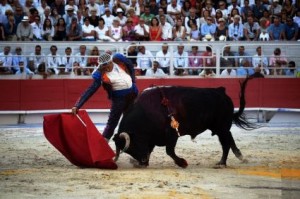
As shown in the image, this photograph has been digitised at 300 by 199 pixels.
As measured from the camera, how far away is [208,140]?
13258 millimetres

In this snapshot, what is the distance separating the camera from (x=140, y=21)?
17.2m

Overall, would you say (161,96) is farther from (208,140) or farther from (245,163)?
(208,140)

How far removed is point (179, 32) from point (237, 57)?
159cm

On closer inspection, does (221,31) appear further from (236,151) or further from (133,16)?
(236,151)

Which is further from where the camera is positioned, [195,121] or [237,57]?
[237,57]

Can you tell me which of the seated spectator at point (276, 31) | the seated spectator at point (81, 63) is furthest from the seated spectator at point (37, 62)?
the seated spectator at point (276, 31)

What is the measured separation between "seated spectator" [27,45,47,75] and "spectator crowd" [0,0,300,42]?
61 centimetres

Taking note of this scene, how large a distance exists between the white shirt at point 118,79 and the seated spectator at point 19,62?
22.3 ft

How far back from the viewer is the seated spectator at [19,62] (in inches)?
645

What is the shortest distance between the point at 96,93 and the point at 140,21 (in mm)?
1795

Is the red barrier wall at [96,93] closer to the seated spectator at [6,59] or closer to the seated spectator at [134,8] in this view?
the seated spectator at [6,59]

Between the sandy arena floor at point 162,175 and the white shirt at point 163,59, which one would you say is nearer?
the sandy arena floor at point 162,175

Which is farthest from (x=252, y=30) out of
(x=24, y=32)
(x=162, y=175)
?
(x=162, y=175)

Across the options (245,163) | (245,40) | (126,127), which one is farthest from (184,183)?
(245,40)
